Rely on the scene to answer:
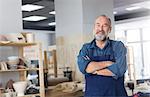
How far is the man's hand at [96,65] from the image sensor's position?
7.66 ft

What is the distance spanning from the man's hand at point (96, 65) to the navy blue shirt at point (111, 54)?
0.11ft

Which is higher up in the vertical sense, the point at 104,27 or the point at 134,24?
the point at 134,24

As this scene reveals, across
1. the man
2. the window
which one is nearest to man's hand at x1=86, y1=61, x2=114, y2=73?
the man

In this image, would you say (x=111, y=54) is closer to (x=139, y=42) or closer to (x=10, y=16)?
(x=10, y=16)

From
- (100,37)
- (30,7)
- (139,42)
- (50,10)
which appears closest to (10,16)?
Answer: (100,37)

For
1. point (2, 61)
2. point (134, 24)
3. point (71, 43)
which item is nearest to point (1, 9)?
point (2, 61)

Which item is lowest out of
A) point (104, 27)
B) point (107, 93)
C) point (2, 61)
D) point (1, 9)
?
point (107, 93)

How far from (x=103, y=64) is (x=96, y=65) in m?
0.06

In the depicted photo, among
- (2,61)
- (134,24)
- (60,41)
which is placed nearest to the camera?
(2,61)

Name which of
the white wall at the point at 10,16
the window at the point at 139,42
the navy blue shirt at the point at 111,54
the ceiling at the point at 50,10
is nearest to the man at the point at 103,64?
the navy blue shirt at the point at 111,54

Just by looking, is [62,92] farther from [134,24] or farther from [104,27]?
[134,24]

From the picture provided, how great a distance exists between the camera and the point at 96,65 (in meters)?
2.34

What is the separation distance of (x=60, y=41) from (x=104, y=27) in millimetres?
3676

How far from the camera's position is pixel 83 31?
18.3 feet
